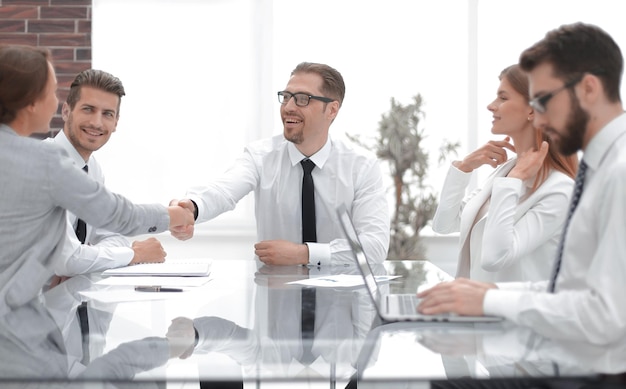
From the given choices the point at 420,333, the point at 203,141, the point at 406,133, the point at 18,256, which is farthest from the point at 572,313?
the point at 203,141

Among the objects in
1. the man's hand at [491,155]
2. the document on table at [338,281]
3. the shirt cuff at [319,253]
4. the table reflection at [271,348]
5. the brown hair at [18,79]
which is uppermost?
the brown hair at [18,79]

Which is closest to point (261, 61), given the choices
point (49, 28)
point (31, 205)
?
point (49, 28)

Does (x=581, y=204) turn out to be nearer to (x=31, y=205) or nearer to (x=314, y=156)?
(x=31, y=205)

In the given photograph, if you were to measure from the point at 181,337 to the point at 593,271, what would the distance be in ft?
2.59

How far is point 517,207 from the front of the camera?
245 cm

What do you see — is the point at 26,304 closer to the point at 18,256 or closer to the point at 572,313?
the point at 18,256

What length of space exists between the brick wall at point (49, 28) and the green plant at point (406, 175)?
2.22 meters

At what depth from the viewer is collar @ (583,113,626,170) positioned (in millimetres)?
1545

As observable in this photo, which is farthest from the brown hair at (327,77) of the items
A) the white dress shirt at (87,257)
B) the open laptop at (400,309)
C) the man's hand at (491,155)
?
the open laptop at (400,309)

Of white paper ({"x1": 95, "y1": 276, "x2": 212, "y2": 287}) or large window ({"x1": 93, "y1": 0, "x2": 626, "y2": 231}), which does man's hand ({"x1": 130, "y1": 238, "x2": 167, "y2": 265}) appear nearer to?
white paper ({"x1": 95, "y1": 276, "x2": 212, "y2": 287})

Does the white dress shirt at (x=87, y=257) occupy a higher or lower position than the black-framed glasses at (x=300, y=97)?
lower

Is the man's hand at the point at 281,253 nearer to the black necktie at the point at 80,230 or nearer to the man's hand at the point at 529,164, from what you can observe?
the black necktie at the point at 80,230

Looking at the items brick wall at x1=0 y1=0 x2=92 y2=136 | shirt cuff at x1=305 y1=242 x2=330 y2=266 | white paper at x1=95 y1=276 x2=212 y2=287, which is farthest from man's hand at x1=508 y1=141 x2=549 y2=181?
brick wall at x1=0 y1=0 x2=92 y2=136

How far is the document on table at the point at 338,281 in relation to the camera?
2.32m
